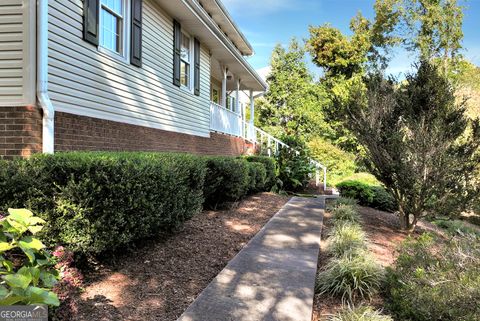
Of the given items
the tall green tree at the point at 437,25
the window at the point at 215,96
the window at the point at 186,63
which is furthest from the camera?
the tall green tree at the point at 437,25

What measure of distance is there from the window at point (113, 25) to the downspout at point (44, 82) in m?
1.67

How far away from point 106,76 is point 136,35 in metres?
1.46

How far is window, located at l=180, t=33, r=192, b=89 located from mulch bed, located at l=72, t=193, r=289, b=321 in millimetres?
5949

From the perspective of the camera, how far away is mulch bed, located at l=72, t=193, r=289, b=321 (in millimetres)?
3371

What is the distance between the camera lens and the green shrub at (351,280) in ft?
12.8

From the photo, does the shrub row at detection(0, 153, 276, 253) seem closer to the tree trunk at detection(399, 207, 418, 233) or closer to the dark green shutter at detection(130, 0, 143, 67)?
the dark green shutter at detection(130, 0, 143, 67)

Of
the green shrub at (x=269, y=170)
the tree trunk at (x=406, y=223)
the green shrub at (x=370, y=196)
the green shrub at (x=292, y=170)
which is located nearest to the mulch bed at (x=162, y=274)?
the tree trunk at (x=406, y=223)

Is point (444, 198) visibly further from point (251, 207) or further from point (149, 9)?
point (149, 9)

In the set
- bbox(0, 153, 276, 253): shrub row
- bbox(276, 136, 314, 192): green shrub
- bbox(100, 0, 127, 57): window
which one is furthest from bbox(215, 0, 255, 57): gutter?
bbox(0, 153, 276, 253): shrub row

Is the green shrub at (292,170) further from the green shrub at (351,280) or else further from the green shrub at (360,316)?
the green shrub at (360,316)

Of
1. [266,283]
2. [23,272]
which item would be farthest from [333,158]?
[23,272]

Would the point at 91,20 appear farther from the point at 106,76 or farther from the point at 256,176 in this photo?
the point at 256,176

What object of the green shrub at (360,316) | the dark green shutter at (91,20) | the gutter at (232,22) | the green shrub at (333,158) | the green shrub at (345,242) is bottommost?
the green shrub at (360,316)

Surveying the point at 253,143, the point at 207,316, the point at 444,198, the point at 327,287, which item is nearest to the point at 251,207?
the point at 444,198
